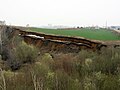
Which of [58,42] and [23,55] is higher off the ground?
[58,42]

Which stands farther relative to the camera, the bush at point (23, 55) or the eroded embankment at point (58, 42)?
the eroded embankment at point (58, 42)

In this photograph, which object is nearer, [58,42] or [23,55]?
[23,55]

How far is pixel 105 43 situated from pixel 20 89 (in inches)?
682

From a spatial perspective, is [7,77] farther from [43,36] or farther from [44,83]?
[43,36]

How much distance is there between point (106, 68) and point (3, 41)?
67.6 ft

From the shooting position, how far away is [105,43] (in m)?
34.1

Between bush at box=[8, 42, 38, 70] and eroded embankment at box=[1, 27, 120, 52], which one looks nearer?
bush at box=[8, 42, 38, 70]

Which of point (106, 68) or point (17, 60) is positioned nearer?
point (106, 68)

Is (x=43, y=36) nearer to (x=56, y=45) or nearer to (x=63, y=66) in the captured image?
(x=56, y=45)

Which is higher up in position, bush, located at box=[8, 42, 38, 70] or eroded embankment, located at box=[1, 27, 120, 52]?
eroded embankment, located at box=[1, 27, 120, 52]

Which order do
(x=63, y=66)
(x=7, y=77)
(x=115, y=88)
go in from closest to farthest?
(x=115, y=88), (x=7, y=77), (x=63, y=66)

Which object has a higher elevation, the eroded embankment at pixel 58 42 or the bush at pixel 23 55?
the eroded embankment at pixel 58 42

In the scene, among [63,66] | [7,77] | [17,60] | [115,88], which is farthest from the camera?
[17,60]

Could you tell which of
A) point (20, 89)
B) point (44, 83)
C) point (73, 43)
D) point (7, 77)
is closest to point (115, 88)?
point (44, 83)
